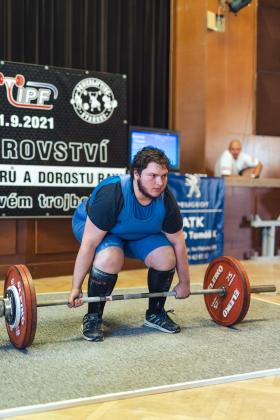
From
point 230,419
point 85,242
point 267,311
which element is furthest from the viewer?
point 267,311

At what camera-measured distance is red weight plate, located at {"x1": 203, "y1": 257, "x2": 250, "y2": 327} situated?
2.41m

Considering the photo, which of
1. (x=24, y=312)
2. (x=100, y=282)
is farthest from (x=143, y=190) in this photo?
(x=24, y=312)

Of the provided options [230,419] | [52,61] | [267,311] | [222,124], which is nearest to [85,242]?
[230,419]

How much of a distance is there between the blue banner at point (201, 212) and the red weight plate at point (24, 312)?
2.53 m

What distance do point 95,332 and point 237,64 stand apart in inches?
165

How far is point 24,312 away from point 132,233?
1.96ft

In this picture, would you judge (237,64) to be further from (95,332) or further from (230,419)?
(230,419)

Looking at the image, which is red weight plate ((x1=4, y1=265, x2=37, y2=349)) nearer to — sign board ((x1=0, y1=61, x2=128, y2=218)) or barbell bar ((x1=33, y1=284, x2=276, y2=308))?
barbell bar ((x1=33, y1=284, x2=276, y2=308))

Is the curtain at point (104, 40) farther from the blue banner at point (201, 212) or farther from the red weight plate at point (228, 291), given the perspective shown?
the red weight plate at point (228, 291)

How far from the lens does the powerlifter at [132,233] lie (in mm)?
2213

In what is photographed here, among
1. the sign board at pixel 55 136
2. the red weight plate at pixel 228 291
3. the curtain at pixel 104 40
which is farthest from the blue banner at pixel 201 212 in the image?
the red weight plate at pixel 228 291

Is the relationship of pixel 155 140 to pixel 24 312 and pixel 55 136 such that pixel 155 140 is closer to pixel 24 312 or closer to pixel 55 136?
pixel 55 136

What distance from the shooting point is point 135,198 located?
227 centimetres

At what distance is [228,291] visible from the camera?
2512mm
